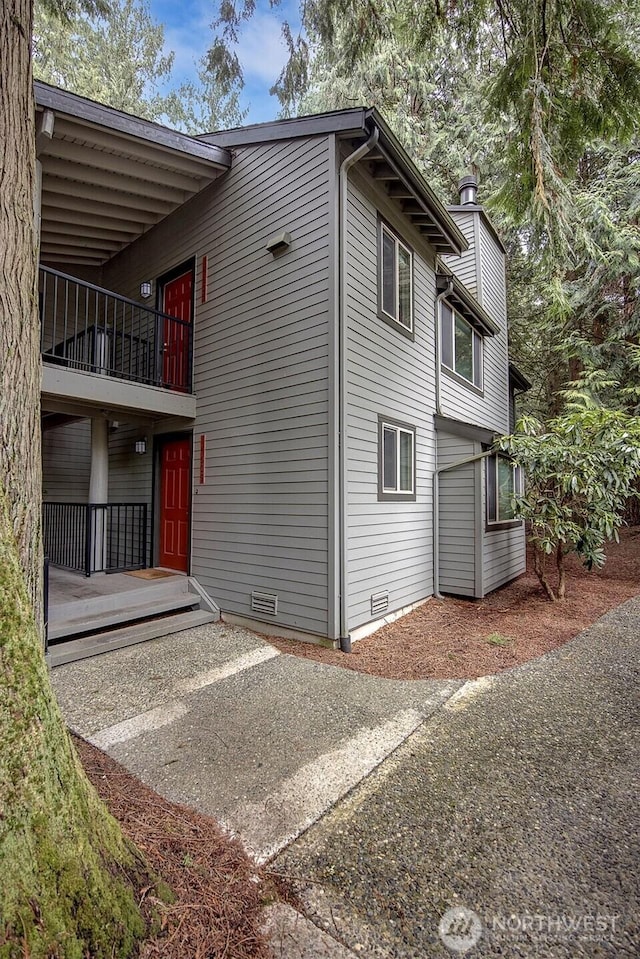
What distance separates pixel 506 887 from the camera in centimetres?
182

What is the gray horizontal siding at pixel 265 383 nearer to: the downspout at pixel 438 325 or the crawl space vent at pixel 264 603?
the crawl space vent at pixel 264 603

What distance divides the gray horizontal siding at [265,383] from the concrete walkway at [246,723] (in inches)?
41.7

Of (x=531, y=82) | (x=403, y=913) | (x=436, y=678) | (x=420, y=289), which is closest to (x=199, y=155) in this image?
(x=420, y=289)

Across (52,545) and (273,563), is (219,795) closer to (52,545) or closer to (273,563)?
(273,563)

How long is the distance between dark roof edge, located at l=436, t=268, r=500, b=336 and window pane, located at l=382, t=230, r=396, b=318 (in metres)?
1.78

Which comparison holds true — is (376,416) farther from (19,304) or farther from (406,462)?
(19,304)

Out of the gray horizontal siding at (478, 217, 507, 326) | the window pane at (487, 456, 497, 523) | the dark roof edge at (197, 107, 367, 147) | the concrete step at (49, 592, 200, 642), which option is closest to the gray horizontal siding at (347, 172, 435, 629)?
the dark roof edge at (197, 107, 367, 147)

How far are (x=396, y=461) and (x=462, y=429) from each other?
1.72 meters

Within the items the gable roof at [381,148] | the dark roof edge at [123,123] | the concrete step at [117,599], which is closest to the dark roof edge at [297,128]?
the gable roof at [381,148]

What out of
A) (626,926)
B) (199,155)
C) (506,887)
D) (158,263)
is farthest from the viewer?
(158,263)

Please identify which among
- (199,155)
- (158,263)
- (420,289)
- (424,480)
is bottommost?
(424,480)

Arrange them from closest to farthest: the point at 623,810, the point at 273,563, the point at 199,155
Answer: the point at 623,810, the point at 273,563, the point at 199,155

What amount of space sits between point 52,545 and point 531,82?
8.62 m

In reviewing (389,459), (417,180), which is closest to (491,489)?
(389,459)
